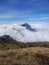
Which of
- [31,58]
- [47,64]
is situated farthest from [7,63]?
[47,64]

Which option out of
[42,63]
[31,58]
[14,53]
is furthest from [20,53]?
[42,63]

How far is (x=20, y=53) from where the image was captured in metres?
34.6

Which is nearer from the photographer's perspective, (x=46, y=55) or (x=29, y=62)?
(x=29, y=62)

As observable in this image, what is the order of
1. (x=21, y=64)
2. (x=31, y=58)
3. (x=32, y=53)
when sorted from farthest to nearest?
1. (x=32, y=53)
2. (x=31, y=58)
3. (x=21, y=64)

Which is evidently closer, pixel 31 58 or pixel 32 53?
pixel 31 58

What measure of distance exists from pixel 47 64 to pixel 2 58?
27.5 ft

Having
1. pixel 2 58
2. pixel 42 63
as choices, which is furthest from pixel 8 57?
pixel 42 63

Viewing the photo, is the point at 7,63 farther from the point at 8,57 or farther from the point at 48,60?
the point at 48,60

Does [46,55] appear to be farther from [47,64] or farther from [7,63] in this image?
[7,63]

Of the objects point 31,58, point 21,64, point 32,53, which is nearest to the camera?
point 21,64

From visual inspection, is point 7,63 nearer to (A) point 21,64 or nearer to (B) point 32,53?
(A) point 21,64

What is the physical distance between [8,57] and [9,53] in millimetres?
2602

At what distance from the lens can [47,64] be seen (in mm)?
30453

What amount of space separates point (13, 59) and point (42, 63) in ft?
17.6
